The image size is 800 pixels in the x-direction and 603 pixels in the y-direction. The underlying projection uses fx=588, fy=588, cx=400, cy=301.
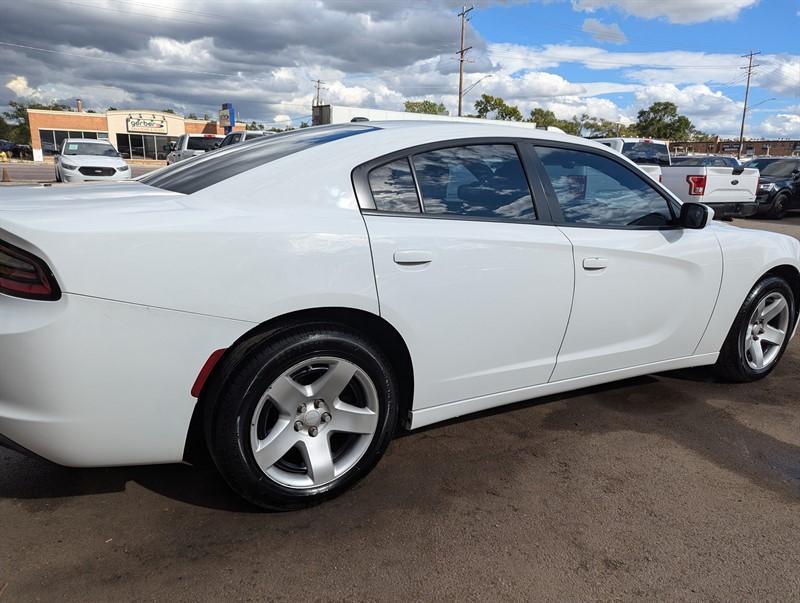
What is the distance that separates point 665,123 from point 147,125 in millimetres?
60103

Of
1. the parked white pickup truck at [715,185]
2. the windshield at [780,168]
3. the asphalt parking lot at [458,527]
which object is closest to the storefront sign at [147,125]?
the windshield at [780,168]

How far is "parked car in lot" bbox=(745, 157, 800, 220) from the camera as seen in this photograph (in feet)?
53.9

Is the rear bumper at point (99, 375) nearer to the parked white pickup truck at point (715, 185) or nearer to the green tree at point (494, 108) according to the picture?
the parked white pickup truck at point (715, 185)

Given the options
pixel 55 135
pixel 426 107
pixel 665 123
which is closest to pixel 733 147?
pixel 665 123

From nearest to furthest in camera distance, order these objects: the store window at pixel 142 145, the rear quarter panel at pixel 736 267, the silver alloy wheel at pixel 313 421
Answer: the silver alloy wheel at pixel 313 421 → the rear quarter panel at pixel 736 267 → the store window at pixel 142 145

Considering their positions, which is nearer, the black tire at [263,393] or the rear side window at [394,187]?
the black tire at [263,393]

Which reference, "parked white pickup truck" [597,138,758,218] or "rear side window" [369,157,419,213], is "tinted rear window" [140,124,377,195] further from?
"parked white pickup truck" [597,138,758,218]

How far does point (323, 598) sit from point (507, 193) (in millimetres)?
1898

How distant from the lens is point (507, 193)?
2816 millimetres

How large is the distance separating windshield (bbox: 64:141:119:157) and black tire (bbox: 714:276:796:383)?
61.0ft

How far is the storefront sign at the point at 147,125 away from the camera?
51.3 m

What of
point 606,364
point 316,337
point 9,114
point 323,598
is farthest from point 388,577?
point 9,114

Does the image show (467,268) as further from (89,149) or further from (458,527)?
(89,149)

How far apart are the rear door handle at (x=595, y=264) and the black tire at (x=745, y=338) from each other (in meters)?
1.37
